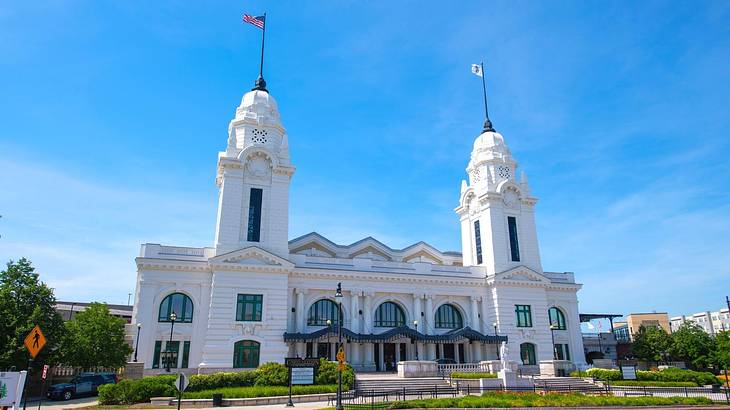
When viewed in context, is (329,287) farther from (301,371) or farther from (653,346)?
(653,346)

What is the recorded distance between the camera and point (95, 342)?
116 ft

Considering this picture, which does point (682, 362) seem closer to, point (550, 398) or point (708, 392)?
point (708, 392)

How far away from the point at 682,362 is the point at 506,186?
99.9 ft

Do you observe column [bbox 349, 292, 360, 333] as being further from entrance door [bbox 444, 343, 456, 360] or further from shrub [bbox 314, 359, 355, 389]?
shrub [bbox 314, 359, 355, 389]

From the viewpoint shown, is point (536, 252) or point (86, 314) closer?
point (86, 314)

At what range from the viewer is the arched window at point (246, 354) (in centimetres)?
3944

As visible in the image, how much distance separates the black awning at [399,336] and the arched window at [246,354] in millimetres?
2555

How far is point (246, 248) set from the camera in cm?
4144

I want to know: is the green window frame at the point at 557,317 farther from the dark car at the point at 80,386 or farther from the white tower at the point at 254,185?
the dark car at the point at 80,386

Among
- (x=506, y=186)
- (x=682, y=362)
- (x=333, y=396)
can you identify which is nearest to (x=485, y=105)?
(x=506, y=186)

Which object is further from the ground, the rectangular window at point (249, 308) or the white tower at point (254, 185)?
the white tower at point (254, 185)

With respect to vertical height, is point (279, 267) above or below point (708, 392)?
above

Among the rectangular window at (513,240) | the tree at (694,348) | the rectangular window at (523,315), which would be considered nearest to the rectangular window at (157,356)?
the rectangular window at (523,315)

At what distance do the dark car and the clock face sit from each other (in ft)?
135
